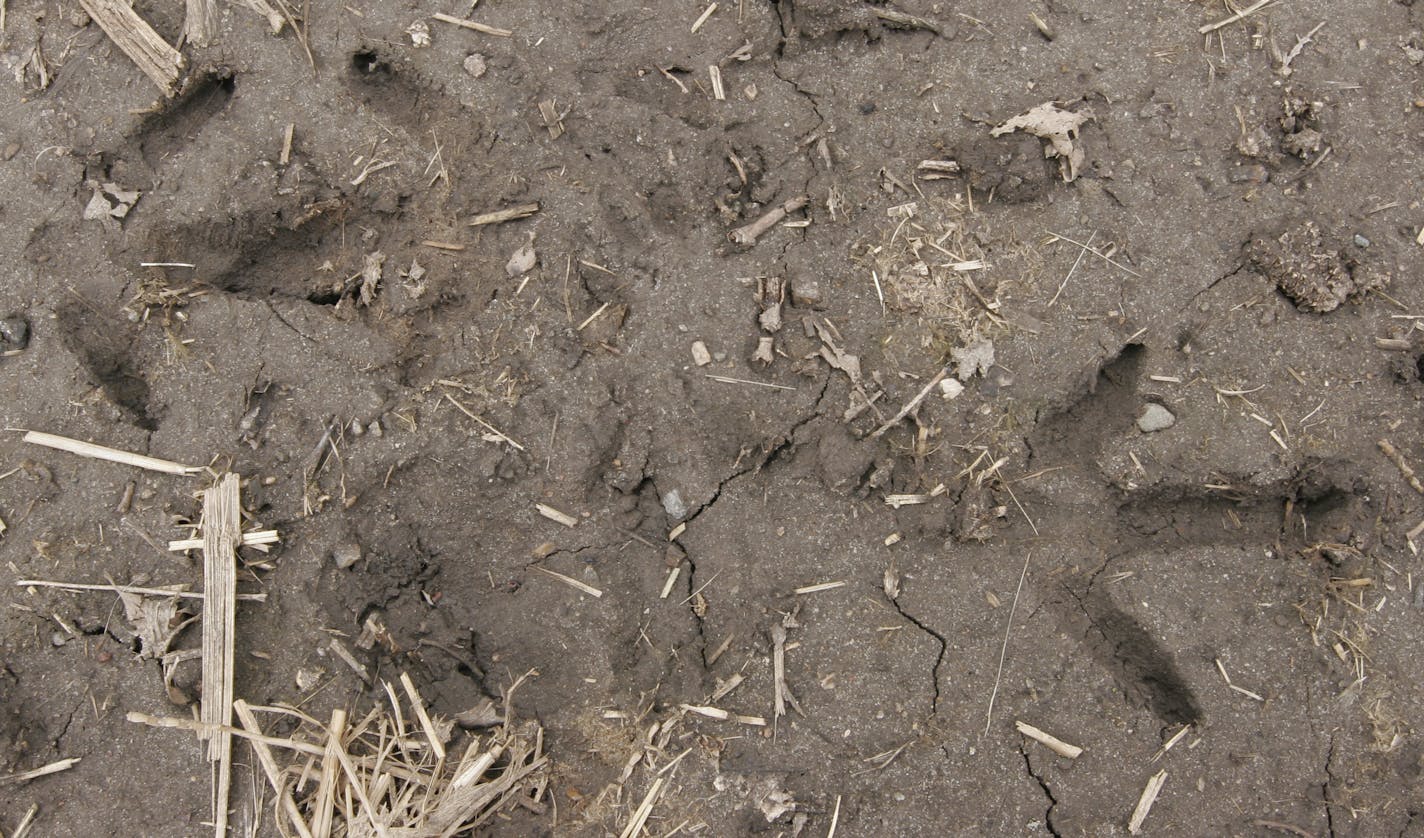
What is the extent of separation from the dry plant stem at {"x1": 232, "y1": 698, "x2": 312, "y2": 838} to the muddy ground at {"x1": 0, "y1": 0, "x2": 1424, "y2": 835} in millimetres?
101

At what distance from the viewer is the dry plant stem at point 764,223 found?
2.59m

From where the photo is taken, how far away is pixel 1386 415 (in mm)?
2533

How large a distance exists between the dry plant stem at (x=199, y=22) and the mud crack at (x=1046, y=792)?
3217 millimetres

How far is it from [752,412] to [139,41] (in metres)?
2.19

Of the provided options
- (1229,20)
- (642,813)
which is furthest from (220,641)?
(1229,20)

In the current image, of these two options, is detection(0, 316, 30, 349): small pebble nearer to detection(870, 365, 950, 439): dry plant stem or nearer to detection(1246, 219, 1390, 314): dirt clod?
detection(870, 365, 950, 439): dry plant stem

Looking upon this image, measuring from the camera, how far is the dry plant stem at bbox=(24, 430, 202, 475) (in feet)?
8.21

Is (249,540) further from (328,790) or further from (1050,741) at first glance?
(1050,741)

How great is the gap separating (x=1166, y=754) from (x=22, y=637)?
3254mm

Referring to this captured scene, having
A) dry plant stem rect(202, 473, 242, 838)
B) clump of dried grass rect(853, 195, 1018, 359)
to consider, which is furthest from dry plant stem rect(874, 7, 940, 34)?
dry plant stem rect(202, 473, 242, 838)

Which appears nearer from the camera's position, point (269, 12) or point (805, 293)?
point (805, 293)

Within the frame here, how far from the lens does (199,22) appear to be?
2.67 metres

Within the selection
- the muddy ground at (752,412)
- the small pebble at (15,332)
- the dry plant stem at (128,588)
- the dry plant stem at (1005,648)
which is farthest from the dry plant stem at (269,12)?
the dry plant stem at (1005,648)

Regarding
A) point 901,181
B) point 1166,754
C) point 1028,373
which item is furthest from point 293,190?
point 1166,754
